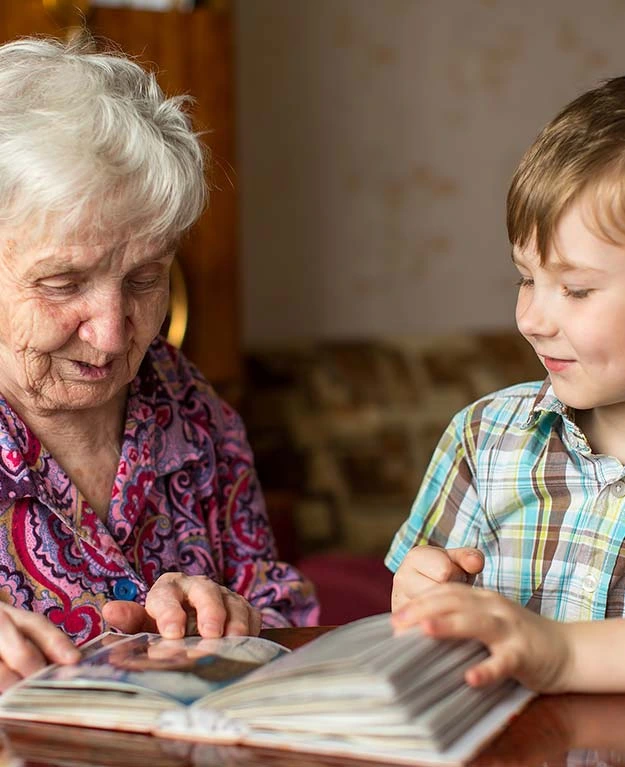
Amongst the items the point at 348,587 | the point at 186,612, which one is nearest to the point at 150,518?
the point at 186,612

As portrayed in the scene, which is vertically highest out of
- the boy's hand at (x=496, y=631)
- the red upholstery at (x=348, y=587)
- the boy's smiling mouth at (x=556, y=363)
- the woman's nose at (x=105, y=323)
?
the woman's nose at (x=105, y=323)

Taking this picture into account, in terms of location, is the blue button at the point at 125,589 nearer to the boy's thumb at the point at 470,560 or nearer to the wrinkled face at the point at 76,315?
the wrinkled face at the point at 76,315

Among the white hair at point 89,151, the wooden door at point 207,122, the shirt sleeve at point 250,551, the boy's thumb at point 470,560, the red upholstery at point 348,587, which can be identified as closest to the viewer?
the boy's thumb at point 470,560

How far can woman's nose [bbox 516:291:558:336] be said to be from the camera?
45.7 inches

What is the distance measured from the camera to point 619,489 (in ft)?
4.10

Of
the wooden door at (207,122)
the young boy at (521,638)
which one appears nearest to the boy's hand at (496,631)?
the young boy at (521,638)

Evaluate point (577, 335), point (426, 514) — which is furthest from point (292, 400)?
point (577, 335)

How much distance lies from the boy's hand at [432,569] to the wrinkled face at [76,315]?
0.38 metres

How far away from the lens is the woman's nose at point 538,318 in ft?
3.81

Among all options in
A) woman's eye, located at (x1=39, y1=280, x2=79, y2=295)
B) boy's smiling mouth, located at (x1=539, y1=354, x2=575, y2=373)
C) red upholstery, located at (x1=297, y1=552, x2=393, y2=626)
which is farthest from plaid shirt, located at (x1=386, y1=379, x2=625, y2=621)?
red upholstery, located at (x1=297, y1=552, x2=393, y2=626)

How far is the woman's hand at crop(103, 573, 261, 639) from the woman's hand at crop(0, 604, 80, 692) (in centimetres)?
10

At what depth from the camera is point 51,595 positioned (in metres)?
1.27

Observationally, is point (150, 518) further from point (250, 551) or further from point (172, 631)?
point (172, 631)

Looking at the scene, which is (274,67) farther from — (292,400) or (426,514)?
(426,514)
